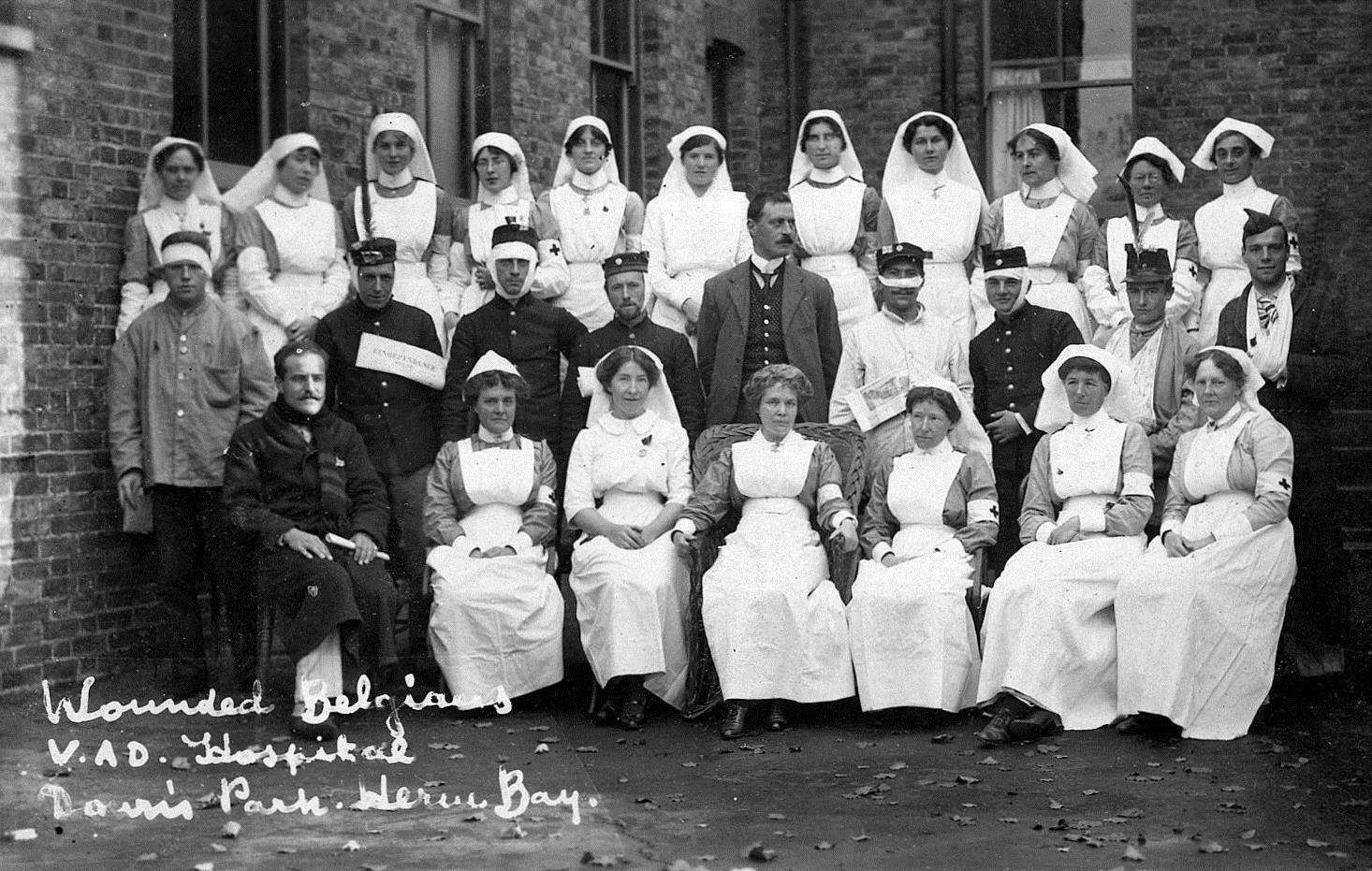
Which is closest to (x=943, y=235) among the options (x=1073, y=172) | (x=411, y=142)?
(x=1073, y=172)

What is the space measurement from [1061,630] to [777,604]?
1147 millimetres

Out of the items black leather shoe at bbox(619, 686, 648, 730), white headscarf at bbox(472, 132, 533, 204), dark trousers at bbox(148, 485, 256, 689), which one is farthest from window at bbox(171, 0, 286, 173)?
black leather shoe at bbox(619, 686, 648, 730)

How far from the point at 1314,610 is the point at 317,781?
4587 mm

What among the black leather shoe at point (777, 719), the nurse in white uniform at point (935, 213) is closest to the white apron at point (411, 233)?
the nurse in white uniform at point (935, 213)

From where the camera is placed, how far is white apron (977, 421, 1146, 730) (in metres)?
7.28

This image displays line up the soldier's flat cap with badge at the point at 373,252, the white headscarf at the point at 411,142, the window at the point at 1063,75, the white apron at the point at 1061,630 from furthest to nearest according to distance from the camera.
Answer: the window at the point at 1063,75 < the white headscarf at the point at 411,142 < the soldier's flat cap with badge at the point at 373,252 < the white apron at the point at 1061,630

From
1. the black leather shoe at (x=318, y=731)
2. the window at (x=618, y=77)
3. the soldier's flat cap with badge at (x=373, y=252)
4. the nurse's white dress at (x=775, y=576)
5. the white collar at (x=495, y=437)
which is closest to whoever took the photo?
the black leather shoe at (x=318, y=731)

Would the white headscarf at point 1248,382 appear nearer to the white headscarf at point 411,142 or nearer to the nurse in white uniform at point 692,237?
the nurse in white uniform at point 692,237

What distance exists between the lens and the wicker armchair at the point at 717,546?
309 inches

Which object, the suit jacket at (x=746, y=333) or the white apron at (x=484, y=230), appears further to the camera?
the white apron at (x=484, y=230)

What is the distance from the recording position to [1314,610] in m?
8.38

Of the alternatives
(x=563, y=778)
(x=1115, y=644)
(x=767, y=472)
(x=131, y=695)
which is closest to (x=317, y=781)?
(x=563, y=778)

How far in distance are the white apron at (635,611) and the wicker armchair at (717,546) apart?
5 centimetres

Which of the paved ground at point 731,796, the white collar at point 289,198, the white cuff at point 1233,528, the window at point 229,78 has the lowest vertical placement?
the paved ground at point 731,796
